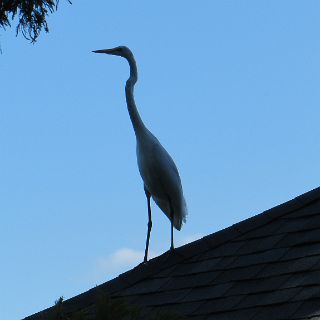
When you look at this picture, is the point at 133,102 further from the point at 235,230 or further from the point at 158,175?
the point at 235,230

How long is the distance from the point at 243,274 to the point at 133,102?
137 inches

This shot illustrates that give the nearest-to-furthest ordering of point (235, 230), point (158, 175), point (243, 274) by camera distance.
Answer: point (243, 274) < point (235, 230) < point (158, 175)

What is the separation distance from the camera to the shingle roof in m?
4.57

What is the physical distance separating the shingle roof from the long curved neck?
7.28 feet

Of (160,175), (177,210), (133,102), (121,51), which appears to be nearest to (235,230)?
(160,175)

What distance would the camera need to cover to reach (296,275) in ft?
15.5

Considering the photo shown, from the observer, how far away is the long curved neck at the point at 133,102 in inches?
317

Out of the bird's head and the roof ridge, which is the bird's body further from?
the roof ridge

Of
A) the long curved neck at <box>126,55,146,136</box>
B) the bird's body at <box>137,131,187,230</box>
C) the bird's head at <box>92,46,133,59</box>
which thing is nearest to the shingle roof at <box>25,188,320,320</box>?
the bird's body at <box>137,131,187,230</box>

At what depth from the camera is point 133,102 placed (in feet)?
27.2

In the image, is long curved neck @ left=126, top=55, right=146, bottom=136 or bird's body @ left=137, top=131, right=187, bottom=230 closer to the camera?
bird's body @ left=137, top=131, right=187, bottom=230

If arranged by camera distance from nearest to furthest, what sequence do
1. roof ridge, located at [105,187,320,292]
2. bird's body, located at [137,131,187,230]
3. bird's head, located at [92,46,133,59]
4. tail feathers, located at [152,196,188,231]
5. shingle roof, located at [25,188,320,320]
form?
1. shingle roof, located at [25,188,320,320]
2. roof ridge, located at [105,187,320,292]
3. bird's body, located at [137,131,187,230]
4. tail feathers, located at [152,196,188,231]
5. bird's head, located at [92,46,133,59]

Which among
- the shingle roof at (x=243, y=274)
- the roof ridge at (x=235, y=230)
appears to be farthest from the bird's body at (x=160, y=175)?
the roof ridge at (x=235, y=230)

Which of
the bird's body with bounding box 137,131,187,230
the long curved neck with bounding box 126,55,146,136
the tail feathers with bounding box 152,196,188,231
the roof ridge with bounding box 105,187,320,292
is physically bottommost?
the roof ridge with bounding box 105,187,320,292
